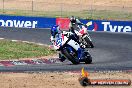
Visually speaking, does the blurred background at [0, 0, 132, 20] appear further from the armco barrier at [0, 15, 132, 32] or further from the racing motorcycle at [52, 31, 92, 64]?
the racing motorcycle at [52, 31, 92, 64]

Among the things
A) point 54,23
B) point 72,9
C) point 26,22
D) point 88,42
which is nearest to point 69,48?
point 88,42

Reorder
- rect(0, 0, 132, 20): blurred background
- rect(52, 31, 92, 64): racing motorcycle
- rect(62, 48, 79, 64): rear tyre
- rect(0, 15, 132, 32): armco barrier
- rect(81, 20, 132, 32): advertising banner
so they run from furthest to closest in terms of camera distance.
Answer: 1. rect(0, 0, 132, 20): blurred background
2. rect(0, 15, 132, 32): armco barrier
3. rect(81, 20, 132, 32): advertising banner
4. rect(62, 48, 79, 64): rear tyre
5. rect(52, 31, 92, 64): racing motorcycle

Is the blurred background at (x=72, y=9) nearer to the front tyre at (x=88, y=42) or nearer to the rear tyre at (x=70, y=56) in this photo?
the front tyre at (x=88, y=42)

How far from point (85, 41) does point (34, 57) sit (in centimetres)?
577

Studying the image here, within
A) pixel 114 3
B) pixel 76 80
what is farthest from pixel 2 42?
pixel 114 3

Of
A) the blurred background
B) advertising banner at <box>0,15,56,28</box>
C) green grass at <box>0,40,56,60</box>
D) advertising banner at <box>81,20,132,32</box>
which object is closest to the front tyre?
green grass at <box>0,40,56,60</box>

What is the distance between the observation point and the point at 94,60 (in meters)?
22.8

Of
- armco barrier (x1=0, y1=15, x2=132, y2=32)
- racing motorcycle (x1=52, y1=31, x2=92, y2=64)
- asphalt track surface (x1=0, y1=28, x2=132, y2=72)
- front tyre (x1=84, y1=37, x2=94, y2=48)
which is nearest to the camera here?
asphalt track surface (x1=0, y1=28, x2=132, y2=72)

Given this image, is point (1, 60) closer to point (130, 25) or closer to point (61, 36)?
point (61, 36)

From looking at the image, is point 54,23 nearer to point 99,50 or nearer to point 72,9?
point 99,50

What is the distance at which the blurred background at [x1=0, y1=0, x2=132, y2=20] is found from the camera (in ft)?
163

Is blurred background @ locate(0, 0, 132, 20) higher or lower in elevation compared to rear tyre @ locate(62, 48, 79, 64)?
lower

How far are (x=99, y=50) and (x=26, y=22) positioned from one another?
13281 mm

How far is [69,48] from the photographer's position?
21.0 m
